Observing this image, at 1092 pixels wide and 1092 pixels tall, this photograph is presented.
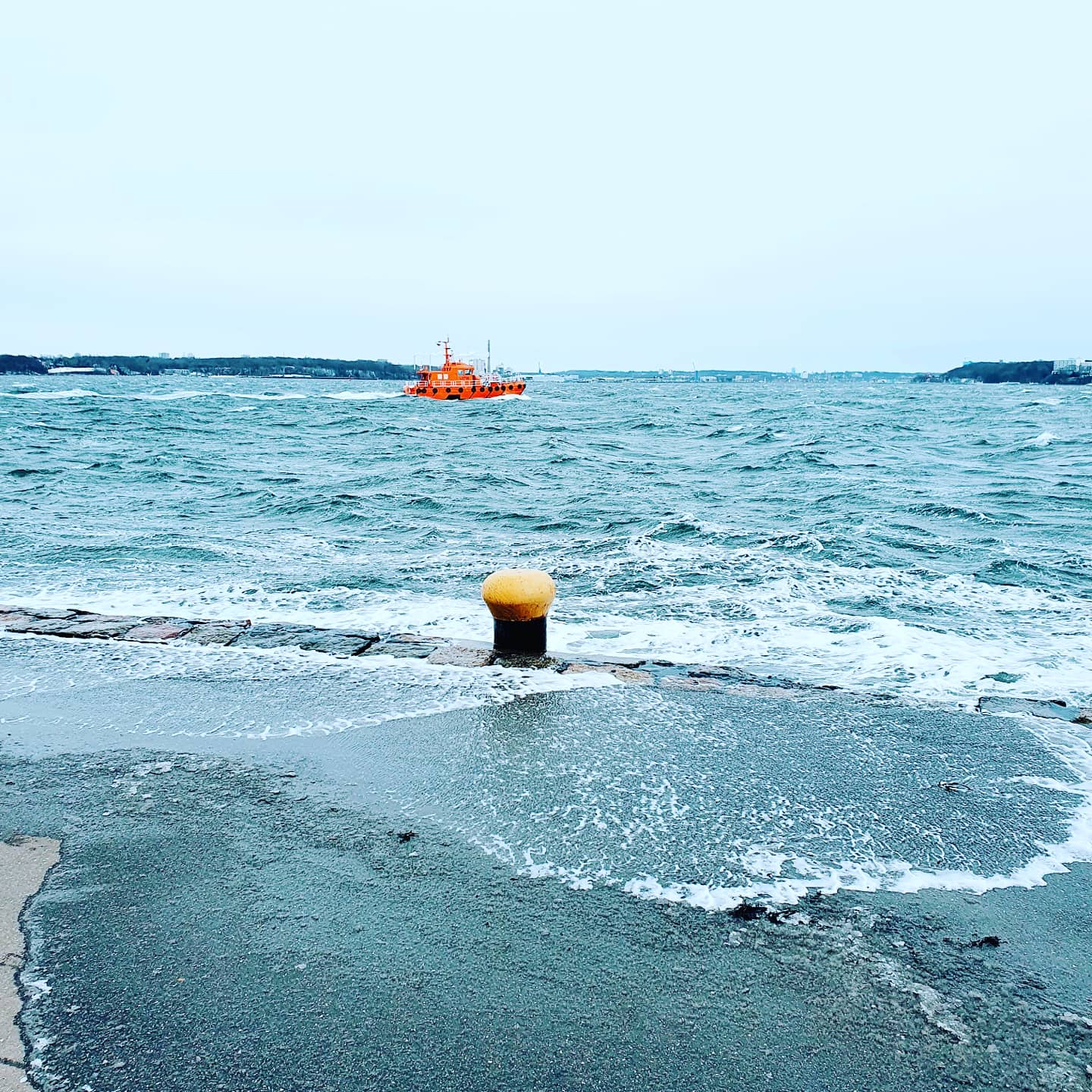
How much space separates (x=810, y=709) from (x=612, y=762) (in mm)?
1799

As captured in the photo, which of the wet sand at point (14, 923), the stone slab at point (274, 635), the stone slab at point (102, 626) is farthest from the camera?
the stone slab at point (102, 626)

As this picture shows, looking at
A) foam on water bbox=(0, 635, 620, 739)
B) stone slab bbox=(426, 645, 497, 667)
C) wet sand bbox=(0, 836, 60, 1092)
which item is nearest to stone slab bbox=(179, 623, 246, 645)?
foam on water bbox=(0, 635, 620, 739)

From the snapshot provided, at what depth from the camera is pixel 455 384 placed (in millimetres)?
79438

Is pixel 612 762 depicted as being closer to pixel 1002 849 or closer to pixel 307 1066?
pixel 1002 849

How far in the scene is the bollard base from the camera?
7.07 meters

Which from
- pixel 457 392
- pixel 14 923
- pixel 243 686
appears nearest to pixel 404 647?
pixel 243 686

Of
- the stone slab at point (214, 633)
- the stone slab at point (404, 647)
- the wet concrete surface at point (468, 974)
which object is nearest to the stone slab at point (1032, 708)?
the wet concrete surface at point (468, 974)

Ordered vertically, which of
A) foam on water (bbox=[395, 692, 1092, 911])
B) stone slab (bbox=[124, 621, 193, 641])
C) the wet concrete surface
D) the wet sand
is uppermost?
the wet sand

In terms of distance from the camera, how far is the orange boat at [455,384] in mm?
78875

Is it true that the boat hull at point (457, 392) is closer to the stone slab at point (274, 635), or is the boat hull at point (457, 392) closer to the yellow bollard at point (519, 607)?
the stone slab at point (274, 635)

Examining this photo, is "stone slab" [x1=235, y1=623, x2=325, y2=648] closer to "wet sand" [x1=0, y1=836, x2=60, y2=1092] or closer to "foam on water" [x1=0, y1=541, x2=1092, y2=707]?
"foam on water" [x1=0, y1=541, x2=1092, y2=707]

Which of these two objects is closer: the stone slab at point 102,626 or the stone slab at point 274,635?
the stone slab at point 274,635

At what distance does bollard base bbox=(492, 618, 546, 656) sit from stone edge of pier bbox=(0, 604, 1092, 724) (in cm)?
9

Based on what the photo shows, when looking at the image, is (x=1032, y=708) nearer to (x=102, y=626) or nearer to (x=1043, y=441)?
(x=102, y=626)
